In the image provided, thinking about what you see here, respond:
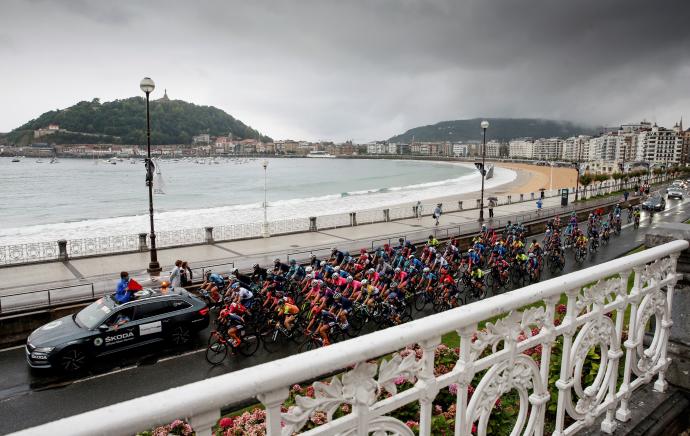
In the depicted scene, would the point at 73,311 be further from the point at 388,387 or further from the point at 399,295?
the point at 388,387

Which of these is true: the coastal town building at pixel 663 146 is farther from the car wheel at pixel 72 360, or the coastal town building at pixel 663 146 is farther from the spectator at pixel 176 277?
the car wheel at pixel 72 360

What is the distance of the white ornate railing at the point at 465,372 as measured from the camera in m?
1.46

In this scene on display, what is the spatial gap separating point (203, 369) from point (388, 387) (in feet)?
35.8

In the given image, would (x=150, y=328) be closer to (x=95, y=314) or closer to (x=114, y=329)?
(x=114, y=329)

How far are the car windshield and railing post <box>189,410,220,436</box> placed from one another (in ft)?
38.9

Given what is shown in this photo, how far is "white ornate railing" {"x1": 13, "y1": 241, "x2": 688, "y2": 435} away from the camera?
1458 millimetres

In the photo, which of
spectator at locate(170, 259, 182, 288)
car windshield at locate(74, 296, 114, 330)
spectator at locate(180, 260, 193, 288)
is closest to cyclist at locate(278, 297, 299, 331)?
car windshield at locate(74, 296, 114, 330)

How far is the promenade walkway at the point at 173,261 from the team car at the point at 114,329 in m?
3.11

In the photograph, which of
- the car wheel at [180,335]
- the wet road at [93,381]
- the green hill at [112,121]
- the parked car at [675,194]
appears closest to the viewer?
the wet road at [93,381]

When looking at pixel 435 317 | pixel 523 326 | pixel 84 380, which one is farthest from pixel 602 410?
pixel 84 380

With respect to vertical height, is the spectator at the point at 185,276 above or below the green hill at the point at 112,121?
below

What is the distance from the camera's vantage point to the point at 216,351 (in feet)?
40.0

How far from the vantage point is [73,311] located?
14.4m

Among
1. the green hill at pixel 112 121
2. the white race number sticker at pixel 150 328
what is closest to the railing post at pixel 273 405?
the white race number sticker at pixel 150 328
